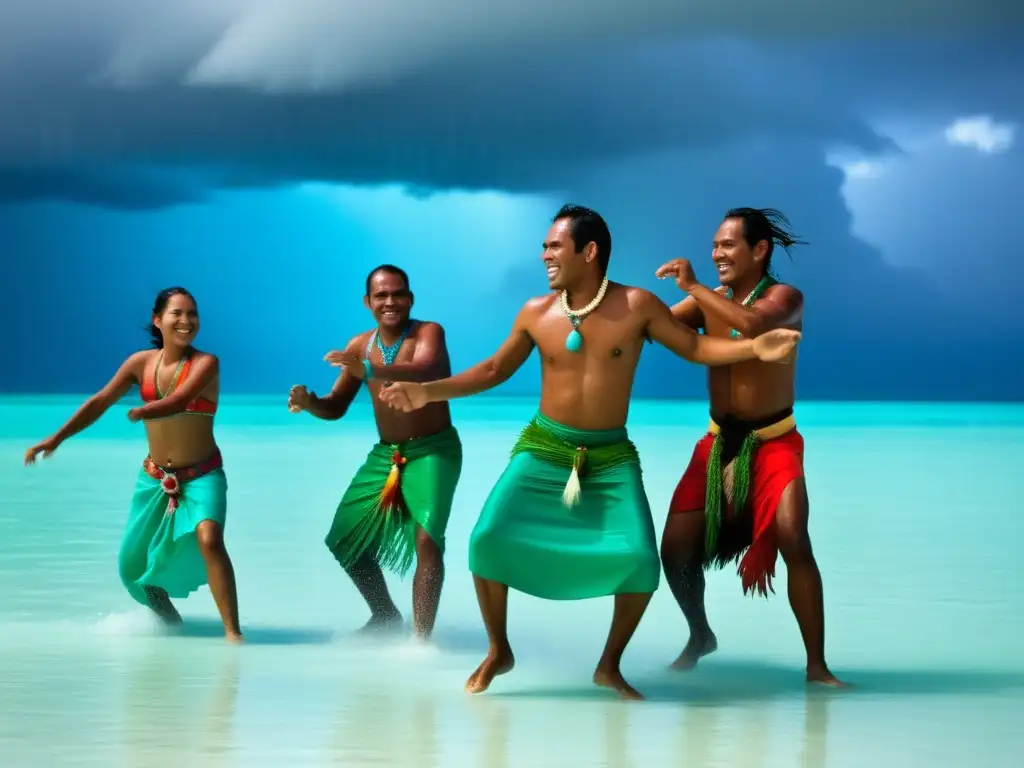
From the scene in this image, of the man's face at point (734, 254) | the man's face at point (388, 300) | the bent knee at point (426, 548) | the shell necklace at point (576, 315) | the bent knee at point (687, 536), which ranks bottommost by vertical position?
the bent knee at point (426, 548)

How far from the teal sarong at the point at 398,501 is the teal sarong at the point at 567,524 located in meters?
1.12

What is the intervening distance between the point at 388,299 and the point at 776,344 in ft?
6.61

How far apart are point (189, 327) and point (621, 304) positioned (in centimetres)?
211

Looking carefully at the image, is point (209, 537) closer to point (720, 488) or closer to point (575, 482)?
point (575, 482)

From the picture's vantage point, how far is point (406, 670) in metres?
6.54

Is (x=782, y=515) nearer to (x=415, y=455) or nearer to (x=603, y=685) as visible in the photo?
(x=603, y=685)

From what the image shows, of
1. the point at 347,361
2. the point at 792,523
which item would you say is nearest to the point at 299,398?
the point at 347,361

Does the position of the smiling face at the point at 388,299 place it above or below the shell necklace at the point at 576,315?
above

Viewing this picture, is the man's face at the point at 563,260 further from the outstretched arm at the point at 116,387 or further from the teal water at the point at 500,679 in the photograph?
the outstretched arm at the point at 116,387

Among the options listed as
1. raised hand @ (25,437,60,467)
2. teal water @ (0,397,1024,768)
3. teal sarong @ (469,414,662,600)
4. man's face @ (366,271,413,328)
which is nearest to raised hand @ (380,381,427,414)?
teal sarong @ (469,414,662,600)

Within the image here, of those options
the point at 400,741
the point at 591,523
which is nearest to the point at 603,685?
the point at 591,523

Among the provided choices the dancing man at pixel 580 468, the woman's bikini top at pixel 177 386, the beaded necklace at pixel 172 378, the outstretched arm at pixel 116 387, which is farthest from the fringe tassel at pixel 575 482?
the outstretched arm at pixel 116 387

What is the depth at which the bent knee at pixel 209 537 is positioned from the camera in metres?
7.15

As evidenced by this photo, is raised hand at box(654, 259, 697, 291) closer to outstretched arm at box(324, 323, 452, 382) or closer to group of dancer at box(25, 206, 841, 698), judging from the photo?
group of dancer at box(25, 206, 841, 698)
